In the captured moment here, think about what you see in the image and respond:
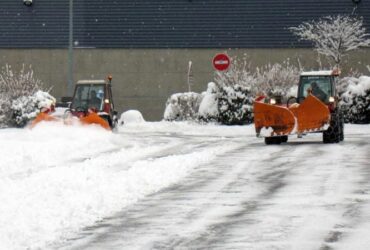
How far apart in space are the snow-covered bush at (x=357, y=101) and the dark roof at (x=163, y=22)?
8.11 m

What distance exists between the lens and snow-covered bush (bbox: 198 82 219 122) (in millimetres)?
35938

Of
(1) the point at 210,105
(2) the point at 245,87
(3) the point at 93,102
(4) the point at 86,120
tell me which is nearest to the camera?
(4) the point at 86,120

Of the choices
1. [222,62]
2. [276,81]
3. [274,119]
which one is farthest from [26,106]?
[274,119]

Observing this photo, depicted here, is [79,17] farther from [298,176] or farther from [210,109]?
[298,176]

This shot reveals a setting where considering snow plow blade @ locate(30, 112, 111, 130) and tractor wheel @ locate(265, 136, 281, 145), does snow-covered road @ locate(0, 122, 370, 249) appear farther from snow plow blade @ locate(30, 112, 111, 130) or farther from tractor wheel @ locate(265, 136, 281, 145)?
snow plow blade @ locate(30, 112, 111, 130)

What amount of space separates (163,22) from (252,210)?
32652 mm

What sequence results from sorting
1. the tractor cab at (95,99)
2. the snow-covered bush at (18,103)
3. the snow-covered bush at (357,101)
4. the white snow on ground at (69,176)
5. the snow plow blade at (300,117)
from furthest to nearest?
the snow-covered bush at (18,103)
the snow-covered bush at (357,101)
the tractor cab at (95,99)
the snow plow blade at (300,117)
the white snow on ground at (69,176)

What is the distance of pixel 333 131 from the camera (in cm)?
2409

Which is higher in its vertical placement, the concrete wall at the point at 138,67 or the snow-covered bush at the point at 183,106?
the concrete wall at the point at 138,67

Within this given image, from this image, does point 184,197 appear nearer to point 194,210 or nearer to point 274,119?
point 194,210

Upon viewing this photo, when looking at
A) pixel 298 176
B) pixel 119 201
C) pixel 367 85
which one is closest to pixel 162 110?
pixel 367 85

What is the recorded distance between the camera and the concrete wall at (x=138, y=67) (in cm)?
4294

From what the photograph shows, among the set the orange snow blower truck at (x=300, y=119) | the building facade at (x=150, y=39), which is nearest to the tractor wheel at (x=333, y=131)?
the orange snow blower truck at (x=300, y=119)

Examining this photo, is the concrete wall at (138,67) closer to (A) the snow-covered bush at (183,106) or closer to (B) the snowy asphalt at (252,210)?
(A) the snow-covered bush at (183,106)
